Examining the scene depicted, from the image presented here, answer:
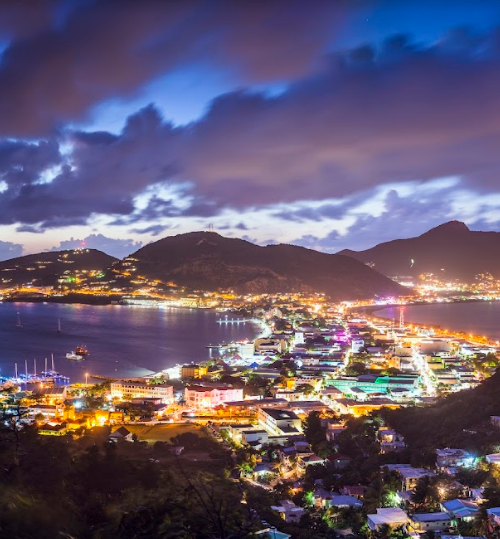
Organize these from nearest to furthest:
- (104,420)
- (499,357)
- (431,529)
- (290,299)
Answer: (431,529), (104,420), (499,357), (290,299)

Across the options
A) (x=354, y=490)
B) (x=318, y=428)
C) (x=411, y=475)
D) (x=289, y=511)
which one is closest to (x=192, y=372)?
(x=318, y=428)

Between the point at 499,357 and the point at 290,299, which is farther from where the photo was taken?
the point at 290,299

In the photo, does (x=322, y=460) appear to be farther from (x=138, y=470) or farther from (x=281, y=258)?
(x=281, y=258)

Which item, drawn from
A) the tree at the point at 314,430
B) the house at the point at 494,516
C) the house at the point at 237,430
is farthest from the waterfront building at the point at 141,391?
the house at the point at 494,516

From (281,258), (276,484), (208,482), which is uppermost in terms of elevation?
(281,258)

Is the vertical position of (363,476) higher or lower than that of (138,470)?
lower

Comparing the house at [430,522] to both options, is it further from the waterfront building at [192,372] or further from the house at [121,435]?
the waterfront building at [192,372]

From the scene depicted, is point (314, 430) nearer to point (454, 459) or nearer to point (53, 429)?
point (454, 459)

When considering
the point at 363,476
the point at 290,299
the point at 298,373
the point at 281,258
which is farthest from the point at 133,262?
the point at 363,476
